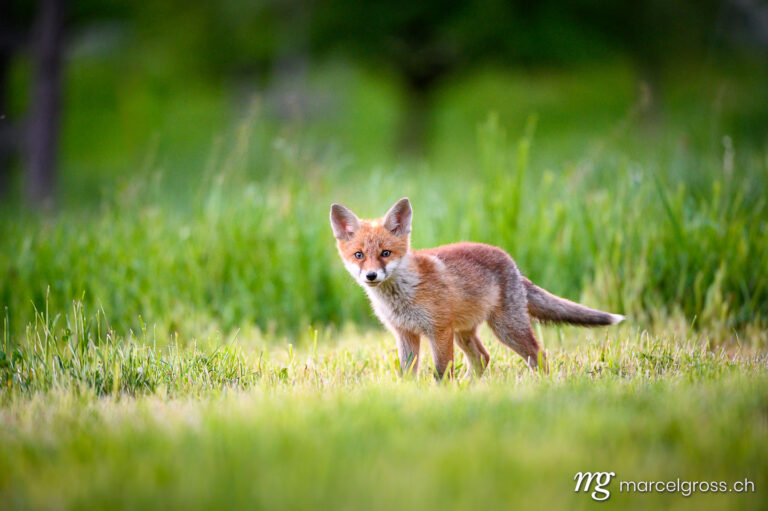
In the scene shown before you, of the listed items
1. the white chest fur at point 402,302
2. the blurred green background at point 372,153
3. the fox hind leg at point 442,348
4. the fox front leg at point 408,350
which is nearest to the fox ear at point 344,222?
the white chest fur at point 402,302

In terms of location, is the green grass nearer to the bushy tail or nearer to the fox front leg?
the fox front leg

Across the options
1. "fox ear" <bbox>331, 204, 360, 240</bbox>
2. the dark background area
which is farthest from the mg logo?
the dark background area

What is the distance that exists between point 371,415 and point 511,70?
1687 cm

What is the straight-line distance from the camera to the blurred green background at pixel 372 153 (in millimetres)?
6512

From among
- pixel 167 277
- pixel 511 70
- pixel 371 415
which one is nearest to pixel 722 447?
pixel 371 415

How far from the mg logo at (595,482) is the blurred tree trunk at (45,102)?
42.6 feet

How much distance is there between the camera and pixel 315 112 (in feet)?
76.1

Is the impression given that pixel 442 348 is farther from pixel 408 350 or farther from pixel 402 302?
pixel 402 302

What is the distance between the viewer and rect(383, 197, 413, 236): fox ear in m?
4.96

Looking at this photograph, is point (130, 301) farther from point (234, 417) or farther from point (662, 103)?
point (662, 103)

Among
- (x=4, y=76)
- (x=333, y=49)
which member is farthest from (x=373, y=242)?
(x=4, y=76)

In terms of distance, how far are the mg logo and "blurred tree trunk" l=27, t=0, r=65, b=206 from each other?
13.0 meters

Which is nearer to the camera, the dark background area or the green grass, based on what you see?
the green grass

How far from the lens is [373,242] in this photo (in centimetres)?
480
